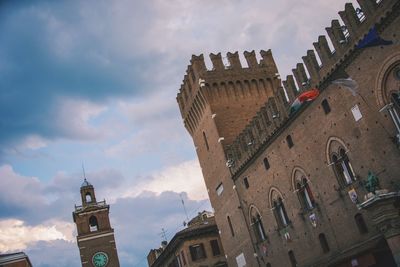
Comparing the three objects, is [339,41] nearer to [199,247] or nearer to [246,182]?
[246,182]

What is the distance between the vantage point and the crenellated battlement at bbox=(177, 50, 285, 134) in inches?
1355

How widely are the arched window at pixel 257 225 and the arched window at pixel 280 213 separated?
2.31 meters

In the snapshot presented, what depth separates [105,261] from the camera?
180 feet

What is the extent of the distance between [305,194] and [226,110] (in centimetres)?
1107

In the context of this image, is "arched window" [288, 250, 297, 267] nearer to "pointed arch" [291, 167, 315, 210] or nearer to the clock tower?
"pointed arch" [291, 167, 315, 210]

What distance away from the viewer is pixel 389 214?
1802 cm

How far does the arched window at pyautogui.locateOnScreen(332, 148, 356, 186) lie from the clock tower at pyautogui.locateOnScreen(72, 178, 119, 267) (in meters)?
39.9

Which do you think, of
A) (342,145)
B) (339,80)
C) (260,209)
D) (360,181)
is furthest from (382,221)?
(260,209)

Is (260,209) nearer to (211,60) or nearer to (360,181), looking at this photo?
(360,181)

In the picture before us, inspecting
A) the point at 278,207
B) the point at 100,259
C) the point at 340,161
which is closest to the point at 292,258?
the point at 278,207

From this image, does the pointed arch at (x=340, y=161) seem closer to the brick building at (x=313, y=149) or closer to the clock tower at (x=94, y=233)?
the brick building at (x=313, y=149)

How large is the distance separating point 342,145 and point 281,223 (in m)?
8.04

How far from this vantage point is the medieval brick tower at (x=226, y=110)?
33188 millimetres

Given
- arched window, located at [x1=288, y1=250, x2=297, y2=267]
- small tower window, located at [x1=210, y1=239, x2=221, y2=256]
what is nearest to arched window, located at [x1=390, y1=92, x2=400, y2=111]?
arched window, located at [x1=288, y1=250, x2=297, y2=267]
